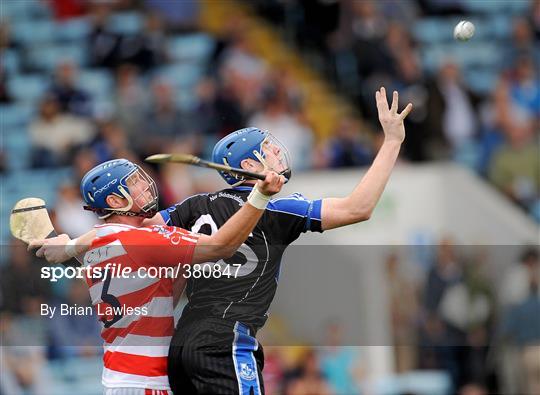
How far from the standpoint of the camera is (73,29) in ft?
60.8

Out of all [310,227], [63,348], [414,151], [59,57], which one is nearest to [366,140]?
[414,151]

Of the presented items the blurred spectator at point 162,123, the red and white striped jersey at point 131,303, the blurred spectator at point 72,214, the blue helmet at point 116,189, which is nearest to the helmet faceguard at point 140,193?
the blue helmet at point 116,189

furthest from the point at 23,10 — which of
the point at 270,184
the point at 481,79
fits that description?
the point at 270,184

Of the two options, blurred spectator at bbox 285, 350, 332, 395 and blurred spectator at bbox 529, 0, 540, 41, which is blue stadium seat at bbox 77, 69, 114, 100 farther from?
blurred spectator at bbox 529, 0, 540, 41

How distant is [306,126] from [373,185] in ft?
31.5

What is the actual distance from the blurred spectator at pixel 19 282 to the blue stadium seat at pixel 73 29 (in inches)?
230

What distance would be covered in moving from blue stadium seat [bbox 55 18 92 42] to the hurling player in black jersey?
1125cm

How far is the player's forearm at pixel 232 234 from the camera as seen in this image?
22.4 ft

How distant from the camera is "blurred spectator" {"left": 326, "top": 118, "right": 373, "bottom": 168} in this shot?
15.9 metres

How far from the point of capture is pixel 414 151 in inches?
650

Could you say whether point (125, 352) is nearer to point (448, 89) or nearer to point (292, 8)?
point (448, 89)

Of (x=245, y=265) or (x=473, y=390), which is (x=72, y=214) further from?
(x=245, y=265)

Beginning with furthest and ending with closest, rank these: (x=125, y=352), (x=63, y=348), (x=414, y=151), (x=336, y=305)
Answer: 1. (x=414, y=151)
2. (x=336, y=305)
3. (x=63, y=348)
4. (x=125, y=352)

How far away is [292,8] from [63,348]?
781 cm
